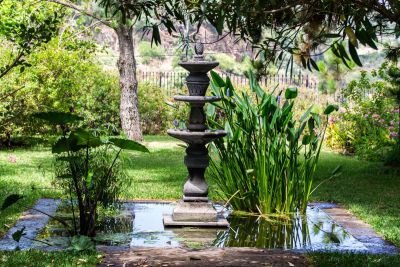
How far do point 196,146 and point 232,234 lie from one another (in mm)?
1234

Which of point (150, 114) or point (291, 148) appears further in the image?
point (150, 114)

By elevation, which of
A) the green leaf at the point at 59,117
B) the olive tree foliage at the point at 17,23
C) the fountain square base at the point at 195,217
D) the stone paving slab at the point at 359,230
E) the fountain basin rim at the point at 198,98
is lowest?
the stone paving slab at the point at 359,230

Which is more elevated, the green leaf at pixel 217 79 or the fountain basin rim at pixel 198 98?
the green leaf at pixel 217 79

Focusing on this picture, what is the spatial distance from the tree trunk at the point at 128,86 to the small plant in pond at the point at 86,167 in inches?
434

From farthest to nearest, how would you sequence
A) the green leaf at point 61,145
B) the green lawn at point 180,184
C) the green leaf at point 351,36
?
the green lawn at point 180,184, the green leaf at point 61,145, the green leaf at point 351,36

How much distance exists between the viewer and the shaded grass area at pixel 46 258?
236 inches

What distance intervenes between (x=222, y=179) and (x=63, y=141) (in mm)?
2629

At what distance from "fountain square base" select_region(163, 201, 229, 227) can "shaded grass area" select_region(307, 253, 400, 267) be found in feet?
5.64

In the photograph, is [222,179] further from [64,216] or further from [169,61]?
[169,61]

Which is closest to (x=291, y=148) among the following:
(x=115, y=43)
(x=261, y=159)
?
(x=261, y=159)

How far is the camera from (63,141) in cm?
682

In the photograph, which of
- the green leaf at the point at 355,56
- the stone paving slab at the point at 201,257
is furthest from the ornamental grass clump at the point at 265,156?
the green leaf at the point at 355,56

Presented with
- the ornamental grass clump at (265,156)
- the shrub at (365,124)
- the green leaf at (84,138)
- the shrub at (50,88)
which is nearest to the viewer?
the green leaf at (84,138)

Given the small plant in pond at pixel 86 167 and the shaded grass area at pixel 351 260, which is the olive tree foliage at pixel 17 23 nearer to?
the small plant in pond at pixel 86 167
